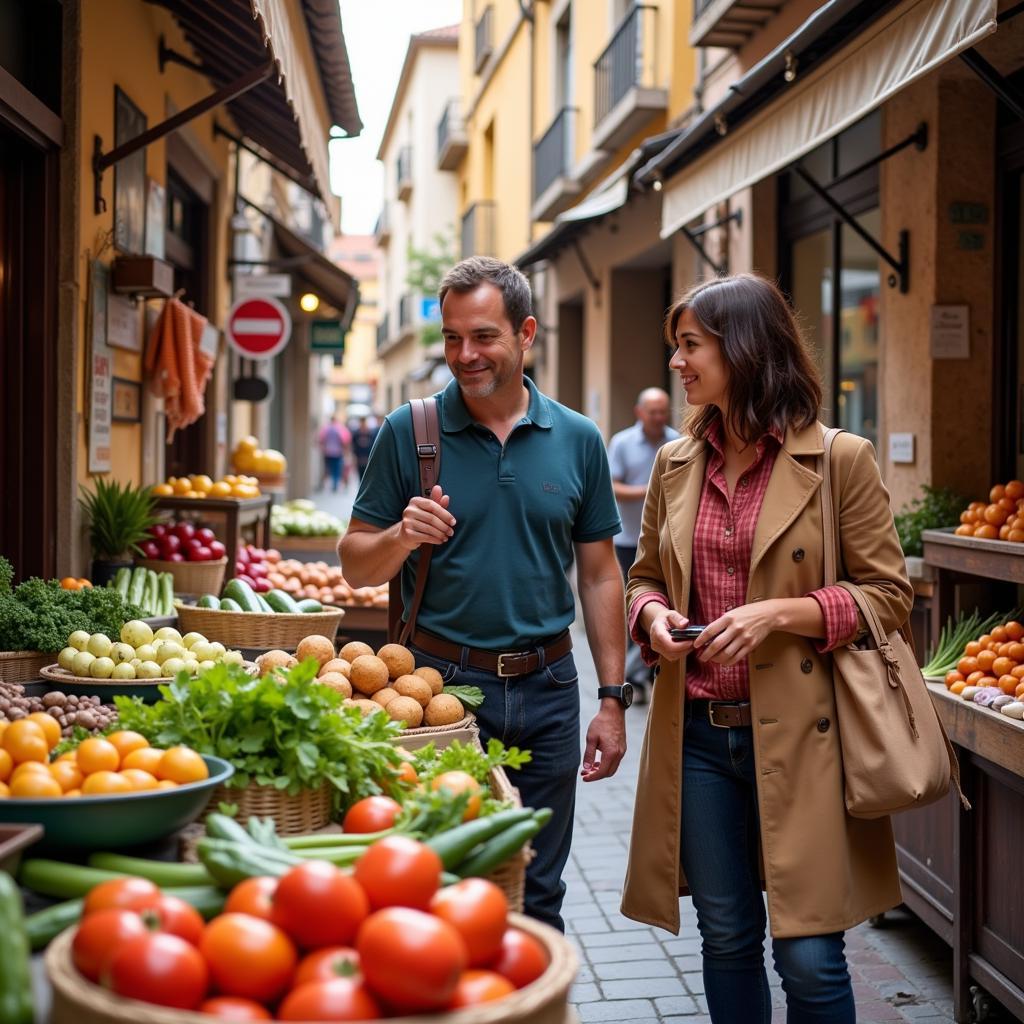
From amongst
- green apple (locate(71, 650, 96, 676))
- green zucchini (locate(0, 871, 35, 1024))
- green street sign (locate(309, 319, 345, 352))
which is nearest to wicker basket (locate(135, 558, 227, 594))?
green apple (locate(71, 650, 96, 676))

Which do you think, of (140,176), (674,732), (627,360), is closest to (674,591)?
(674,732)

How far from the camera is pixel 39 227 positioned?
5531mm

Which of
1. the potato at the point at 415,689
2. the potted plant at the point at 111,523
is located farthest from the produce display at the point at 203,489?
the potato at the point at 415,689

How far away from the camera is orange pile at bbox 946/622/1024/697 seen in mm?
4395

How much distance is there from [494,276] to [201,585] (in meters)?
3.44

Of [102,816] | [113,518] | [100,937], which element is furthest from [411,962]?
[113,518]

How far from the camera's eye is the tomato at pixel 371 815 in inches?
94.4

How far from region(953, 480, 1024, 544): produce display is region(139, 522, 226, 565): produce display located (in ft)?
12.0

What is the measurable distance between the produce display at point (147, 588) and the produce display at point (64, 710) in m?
2.25

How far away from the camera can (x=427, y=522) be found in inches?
134


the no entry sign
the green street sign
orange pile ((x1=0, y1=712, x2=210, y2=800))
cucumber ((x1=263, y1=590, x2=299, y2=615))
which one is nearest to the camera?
Result: orange pile ((x1=0, y1=712, x2=210, y2=800))

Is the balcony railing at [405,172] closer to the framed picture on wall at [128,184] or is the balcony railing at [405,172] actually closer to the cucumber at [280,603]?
the framed picture on wall at [128,184]

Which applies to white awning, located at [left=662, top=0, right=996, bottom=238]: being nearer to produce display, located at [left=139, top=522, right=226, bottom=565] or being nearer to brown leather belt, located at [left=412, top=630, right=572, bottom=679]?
brown leather belt, located at [left=412, top=630, right=572, bottom=679]

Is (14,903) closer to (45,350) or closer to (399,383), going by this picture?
(45,350)
